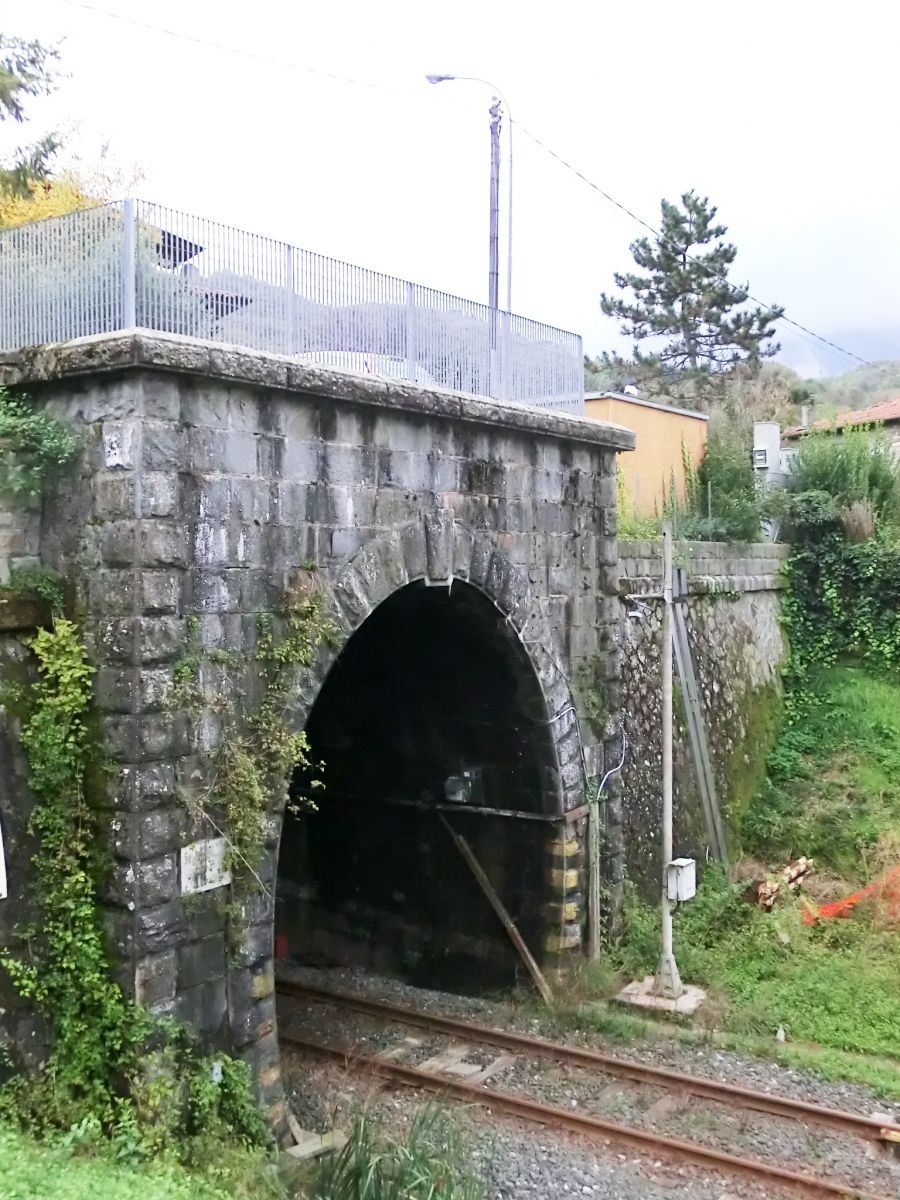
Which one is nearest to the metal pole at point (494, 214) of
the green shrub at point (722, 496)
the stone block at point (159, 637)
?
the green shrub at point (722, 496)

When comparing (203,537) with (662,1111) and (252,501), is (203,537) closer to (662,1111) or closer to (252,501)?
(252,501)

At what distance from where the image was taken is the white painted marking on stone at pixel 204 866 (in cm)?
689

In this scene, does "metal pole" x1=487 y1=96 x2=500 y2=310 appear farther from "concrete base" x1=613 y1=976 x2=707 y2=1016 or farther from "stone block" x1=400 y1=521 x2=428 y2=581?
"concrete base" x1=613 y1=976 x2=707 y2=1016

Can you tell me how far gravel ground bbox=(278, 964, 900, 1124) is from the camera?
344 inches

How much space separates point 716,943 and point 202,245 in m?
8.38

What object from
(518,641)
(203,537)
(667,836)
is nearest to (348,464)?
(203,537)

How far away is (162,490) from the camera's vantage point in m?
6.74

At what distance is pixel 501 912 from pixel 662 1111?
2990 millimetres

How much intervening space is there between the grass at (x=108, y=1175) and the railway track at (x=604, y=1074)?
2480mm

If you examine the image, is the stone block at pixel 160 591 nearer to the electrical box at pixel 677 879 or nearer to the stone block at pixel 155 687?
the stone block at pixel 155 687

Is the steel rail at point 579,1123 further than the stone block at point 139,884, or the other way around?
the steel rail at point 579,1123

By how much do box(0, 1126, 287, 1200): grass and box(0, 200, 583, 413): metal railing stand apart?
452 centimetres

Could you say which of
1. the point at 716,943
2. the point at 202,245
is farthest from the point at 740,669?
the point at 202,245

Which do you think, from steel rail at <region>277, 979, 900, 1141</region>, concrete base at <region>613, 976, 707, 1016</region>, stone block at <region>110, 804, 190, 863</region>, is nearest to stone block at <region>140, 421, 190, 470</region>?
Result: stone block at <region>110, 804, 190, 863</region>
